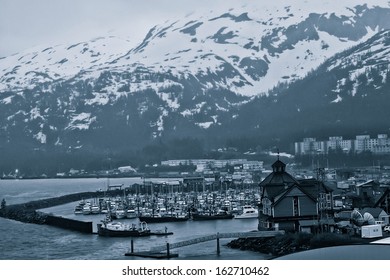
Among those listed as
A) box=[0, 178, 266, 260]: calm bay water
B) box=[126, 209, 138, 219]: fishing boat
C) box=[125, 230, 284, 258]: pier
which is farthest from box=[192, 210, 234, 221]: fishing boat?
box=[125, 230, 284, 258]: pier

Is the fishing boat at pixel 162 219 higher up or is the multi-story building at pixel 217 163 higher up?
the multi-story building at pixel 217 163

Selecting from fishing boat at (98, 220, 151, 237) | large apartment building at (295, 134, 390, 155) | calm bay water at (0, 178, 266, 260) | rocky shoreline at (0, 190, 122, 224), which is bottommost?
calm bay water at (0, 178, 266, 260)

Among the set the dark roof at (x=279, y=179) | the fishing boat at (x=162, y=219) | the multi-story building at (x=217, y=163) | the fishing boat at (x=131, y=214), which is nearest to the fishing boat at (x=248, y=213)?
the multi-story building at (x=217, y=163)

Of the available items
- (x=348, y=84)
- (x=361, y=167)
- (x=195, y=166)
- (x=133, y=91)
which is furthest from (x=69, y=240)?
(x=133, y=91)

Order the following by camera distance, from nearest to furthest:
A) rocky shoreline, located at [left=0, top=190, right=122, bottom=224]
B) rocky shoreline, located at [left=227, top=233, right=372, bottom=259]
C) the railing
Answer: rocky shoreline, located at [left=227, top=233, right=372, bottom=259]
the railing
rocky shoreline, located at [left=0, top=190, right=122, bottom=224]

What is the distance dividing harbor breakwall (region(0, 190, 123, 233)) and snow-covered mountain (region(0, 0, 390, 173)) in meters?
1.45

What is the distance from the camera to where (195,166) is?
54.7ft

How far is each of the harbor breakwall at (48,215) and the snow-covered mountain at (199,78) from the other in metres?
1.45

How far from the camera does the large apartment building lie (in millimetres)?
13714

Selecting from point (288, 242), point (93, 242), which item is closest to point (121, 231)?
point (93, 242)

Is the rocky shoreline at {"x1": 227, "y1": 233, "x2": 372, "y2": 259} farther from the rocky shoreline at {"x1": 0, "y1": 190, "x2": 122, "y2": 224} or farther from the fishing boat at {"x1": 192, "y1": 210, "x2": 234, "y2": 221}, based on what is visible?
the rocky shoreline at {"x1": 0, "y1": 190, "x2": 122, "y2": 224}

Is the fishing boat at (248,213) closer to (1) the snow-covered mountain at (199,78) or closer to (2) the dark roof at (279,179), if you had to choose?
(1) the snow-covered mountain at (199,78)

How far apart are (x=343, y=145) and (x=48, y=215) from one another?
18.7 feet

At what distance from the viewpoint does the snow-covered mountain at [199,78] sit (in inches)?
501
